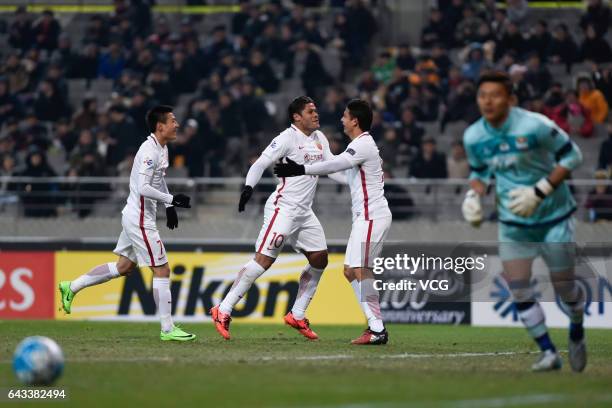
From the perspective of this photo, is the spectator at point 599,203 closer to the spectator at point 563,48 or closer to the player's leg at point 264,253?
the spectator at point 563,48

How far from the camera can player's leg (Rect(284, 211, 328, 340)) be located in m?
15.0

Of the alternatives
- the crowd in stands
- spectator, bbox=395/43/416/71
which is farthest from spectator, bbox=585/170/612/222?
spectator, bbox=395/43/416/71

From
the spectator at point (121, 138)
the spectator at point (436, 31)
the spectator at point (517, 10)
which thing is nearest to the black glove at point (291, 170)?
the spectator at point (121, 138)

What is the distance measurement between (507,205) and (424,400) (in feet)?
8.68

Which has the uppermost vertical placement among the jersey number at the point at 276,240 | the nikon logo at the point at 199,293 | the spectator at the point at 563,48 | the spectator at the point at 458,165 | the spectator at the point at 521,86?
the spectator at the point at 563,48

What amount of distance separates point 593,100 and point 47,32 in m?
14.2

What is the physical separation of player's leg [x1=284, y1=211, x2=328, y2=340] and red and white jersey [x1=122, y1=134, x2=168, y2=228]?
70.8 inches

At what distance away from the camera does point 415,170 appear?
23469 mm

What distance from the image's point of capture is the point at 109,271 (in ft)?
50.3

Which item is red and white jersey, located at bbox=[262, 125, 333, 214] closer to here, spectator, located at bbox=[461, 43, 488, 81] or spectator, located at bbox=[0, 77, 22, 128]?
spectator, located at bbox=[461, 43, 488, 81]

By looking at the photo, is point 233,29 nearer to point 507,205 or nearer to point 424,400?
point 507,205

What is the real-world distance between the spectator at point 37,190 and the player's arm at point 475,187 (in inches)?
562

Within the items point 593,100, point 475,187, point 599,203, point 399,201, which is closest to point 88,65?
point 399,201

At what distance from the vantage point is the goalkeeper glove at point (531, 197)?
10242mm
